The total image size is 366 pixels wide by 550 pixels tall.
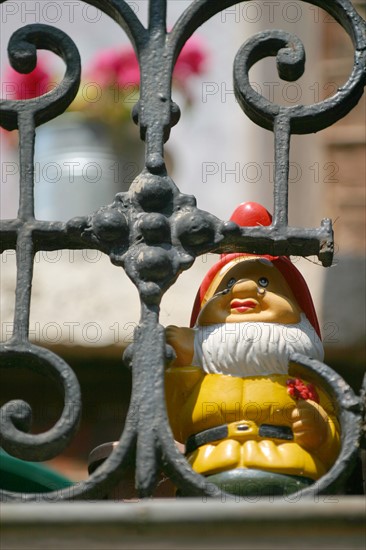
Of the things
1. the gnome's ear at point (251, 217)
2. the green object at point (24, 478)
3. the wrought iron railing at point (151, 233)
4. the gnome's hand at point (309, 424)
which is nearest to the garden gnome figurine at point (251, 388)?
the gnome's hand at point (309, 424)

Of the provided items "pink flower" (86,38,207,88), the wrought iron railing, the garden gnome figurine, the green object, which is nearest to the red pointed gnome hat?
the garden gnome figurine

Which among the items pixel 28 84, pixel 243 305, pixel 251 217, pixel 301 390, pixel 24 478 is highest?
pixel 28 84

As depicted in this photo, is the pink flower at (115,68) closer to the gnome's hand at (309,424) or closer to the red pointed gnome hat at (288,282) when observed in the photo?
the red pointed gnome hat at (288,282)

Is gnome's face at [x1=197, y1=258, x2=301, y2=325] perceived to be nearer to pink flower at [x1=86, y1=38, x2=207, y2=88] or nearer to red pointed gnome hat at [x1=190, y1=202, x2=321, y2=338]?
red pointed gnome hat at [x1=190, y1=202, x2=321, y2=338]

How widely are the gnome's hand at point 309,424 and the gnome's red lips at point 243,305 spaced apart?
0.25 metres

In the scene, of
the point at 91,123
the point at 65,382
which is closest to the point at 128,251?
the point at 65,382

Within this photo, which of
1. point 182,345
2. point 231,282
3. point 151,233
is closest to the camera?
point 151,233

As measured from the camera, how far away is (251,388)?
3.52 metres

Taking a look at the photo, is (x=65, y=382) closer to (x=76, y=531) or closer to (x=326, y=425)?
(x=76, y=531)

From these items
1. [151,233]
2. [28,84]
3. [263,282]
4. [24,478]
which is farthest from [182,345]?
[28,84]

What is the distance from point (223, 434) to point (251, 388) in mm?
117

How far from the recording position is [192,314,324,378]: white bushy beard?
357cm

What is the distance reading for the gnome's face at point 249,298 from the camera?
3654 mm

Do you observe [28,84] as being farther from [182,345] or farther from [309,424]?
[309,424]
